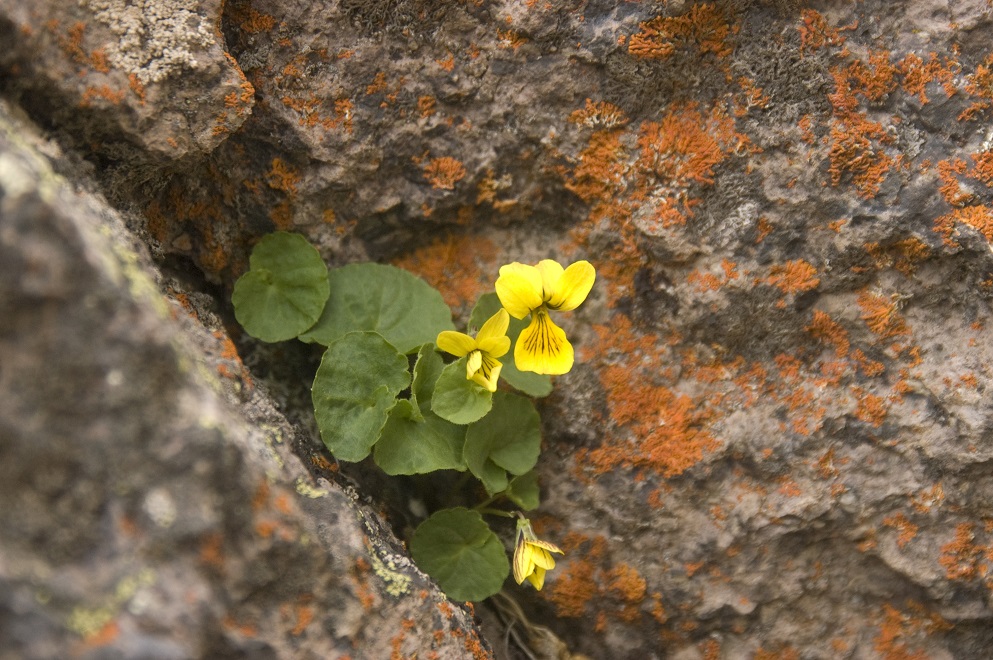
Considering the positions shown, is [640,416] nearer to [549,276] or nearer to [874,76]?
[549,276]

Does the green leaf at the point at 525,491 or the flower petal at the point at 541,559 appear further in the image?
the green leaf at the point at 525,491

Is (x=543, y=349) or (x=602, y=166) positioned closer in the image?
(x=543, y=349)

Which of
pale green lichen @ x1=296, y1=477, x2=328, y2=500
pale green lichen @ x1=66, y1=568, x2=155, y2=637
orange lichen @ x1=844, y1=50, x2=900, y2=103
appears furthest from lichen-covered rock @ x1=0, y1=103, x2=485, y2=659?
orange lichen @ x1=844, y1=50, x2=900, y2=103

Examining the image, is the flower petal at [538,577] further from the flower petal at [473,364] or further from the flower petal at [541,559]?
the flower petal at [473,364]

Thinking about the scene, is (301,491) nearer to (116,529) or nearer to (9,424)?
(116,529)

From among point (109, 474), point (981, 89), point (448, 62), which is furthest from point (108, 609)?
point (981, 89)

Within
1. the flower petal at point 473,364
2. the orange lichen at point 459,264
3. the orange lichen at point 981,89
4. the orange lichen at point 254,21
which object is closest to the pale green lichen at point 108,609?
the flower petal at point 473,364
